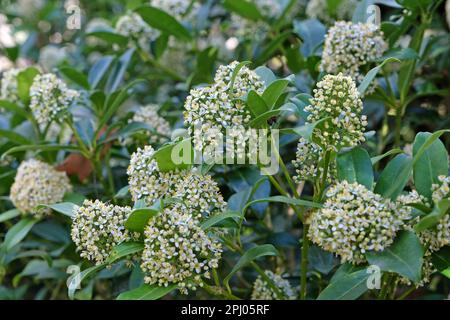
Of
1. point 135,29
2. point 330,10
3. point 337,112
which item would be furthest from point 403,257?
point 135,29

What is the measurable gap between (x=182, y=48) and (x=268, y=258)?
112 cm

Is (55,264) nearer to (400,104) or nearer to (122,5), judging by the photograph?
(400,104)

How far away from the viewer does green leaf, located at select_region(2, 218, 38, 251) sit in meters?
1.97

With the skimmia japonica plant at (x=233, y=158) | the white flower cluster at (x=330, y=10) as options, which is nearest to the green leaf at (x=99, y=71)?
the skimmia japonica plant at (x=233, y=158)

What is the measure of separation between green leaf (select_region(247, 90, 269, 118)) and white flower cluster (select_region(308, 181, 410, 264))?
24cm

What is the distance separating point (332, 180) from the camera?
151cm

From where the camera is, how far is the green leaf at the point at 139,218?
1.31m

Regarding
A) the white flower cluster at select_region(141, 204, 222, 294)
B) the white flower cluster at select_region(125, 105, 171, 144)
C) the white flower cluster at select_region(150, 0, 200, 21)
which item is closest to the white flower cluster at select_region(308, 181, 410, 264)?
the white flower cluster at select_region(141, 204, 222, 294)

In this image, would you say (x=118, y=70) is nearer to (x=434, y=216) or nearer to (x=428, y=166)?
(x=428, y=166)

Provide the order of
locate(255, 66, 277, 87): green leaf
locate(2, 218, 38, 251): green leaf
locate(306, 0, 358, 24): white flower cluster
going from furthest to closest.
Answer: locate(306, 0, 358, 24): white flower cluster < locate(2, 218, 38, 251): green leaf < locate(255, 66, 277, 87): green leaf

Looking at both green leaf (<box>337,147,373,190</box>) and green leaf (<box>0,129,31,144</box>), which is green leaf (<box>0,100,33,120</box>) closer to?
green leaf (<box>0,129,31,144</box>)

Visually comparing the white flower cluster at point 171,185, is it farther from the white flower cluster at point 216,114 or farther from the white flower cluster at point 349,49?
the white flower cluster at point 349,49
